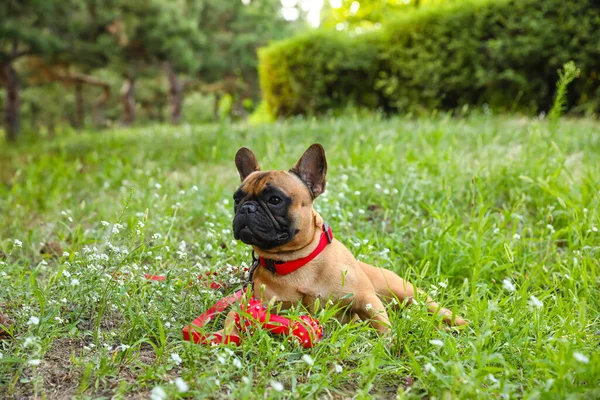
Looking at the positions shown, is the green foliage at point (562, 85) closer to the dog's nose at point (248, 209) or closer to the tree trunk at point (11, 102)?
the dog's nose at point (248, 209)

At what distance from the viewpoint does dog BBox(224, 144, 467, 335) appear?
2697 mm

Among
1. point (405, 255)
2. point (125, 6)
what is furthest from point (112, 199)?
point (125, 6)

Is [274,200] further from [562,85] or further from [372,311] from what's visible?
[562,85]

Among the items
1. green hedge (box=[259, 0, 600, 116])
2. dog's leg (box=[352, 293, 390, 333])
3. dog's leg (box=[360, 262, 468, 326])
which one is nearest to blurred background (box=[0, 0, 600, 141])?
green hedge (box=[259, 0, 600, 116])

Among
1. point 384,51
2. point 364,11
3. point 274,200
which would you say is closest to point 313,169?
point 274,200

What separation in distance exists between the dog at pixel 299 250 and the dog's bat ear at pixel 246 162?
25 cm

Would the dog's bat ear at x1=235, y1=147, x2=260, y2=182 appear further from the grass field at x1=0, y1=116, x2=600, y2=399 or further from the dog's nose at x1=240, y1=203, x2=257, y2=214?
the grass field at x1=0, y1=116, x2=600, y2=399

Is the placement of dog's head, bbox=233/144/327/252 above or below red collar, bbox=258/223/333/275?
above

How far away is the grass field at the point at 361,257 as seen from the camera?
2281 millimetres

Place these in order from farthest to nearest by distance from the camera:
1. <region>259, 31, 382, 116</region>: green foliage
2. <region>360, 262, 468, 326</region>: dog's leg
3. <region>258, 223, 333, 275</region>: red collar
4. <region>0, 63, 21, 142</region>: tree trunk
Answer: <region>0, 63, 21, 142</region>: tree trunk < <region>259, 31, 382, 116</region>: green foliage < <region>360, 262, 468, 326</region>: dog's leg < <region>258, 223, 333, 275</region>: red collar

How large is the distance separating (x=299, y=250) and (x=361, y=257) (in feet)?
2.91

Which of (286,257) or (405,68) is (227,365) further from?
(405,68)

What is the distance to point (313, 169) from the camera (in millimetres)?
2941

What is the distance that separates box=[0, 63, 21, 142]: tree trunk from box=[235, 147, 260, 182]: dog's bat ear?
15.6 meters
